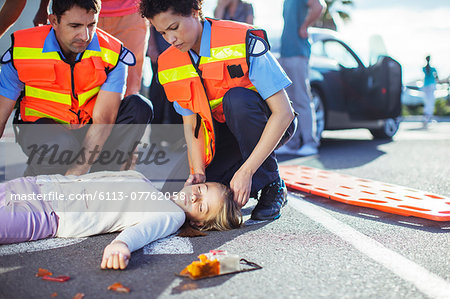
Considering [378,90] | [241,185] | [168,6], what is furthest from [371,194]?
[378,90]

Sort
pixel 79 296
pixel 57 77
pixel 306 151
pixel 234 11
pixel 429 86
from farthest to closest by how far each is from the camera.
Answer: pixel 429 86 < pixel 306 151 < pixel 234 11 < pixel 57 77 < pixel 79 296

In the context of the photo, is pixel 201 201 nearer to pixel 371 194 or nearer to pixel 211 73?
pixel 211 73

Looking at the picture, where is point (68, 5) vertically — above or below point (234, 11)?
below

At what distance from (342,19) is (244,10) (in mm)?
24247

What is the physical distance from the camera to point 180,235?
103 inches

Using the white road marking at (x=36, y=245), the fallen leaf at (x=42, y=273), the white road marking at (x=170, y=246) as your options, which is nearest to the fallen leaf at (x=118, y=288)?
the fallen leaf at (x=42, y=273)

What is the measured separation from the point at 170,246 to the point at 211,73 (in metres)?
1.06

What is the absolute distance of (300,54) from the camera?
19.7 feet

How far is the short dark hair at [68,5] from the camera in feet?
9.69

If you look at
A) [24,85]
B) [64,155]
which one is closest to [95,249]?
[64,155]

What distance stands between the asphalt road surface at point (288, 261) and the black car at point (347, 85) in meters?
3.73

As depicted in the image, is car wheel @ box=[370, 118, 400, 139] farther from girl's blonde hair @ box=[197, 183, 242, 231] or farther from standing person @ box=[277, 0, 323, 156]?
girl's blonde hair @ box=[197, 183, 242, 231]

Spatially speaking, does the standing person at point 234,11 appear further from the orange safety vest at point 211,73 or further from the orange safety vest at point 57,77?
the orange safety vest at point 211,73

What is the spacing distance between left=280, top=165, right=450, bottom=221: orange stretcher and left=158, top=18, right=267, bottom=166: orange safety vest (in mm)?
1006
